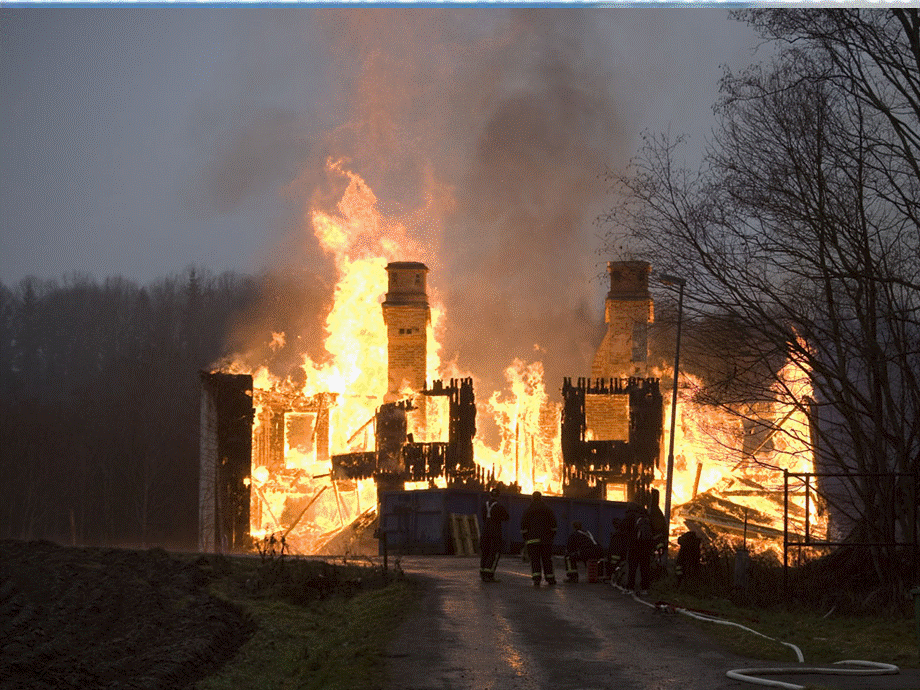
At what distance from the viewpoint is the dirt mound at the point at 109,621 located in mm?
14477

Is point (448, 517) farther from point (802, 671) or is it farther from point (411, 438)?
point (802, 671)

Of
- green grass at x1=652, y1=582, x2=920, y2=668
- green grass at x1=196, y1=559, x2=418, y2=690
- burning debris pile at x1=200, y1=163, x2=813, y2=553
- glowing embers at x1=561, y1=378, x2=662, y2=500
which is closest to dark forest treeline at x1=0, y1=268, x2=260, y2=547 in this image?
burning debris pile at x1=200, y1=163, x2=813, y2=553

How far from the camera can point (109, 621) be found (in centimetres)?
2000

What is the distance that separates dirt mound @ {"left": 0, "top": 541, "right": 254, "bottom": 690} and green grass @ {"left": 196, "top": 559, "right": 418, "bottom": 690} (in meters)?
0.43

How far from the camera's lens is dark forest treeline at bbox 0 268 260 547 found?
2408 inches

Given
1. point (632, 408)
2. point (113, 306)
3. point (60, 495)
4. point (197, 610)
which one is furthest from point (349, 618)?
point (113, 306)

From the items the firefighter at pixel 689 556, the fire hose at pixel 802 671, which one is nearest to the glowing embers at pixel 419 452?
the firefighter at pixel 689 556

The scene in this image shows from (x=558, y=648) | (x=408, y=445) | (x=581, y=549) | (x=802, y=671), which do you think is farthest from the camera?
(x=408, y=445)

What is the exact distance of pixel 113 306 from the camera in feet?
249

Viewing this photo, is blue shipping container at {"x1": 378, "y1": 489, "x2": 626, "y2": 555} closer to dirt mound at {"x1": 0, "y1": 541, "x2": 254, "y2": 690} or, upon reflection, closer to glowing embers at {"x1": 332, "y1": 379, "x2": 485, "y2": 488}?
glowing embers at {"x1": 332, "y1": 379, "x2": 485, "y2": 488}

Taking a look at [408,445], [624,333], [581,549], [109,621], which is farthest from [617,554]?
[624,333]

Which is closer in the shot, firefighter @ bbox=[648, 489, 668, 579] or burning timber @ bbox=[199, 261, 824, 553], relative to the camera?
firefighter @ bbox=[648, 489, 668, 579]

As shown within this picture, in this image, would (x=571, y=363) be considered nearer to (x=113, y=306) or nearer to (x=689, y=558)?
(x=113, y=306)

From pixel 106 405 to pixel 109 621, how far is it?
167ft
